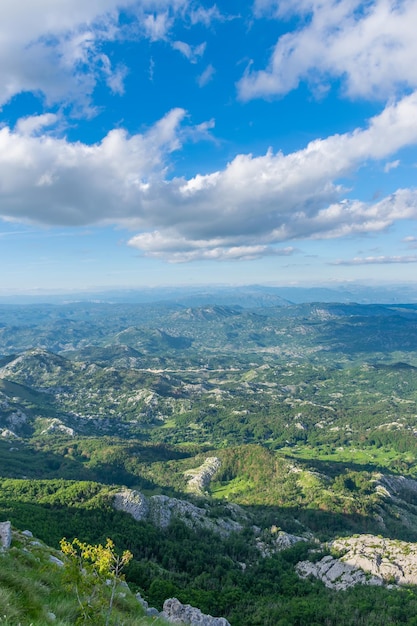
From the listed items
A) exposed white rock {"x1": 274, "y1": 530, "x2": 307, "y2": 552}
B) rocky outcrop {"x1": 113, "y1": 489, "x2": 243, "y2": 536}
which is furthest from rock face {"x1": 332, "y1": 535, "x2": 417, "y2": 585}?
rocky outcrop {"x1": 113, "y1": 489, "x2": 243, "y2": 536}

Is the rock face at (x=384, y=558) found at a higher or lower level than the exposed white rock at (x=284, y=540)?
higher

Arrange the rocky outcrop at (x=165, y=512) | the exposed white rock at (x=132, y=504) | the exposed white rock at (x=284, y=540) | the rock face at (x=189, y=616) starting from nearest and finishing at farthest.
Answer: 1. the rock face at (x=189, y=616)
2. the exposed white rock at (x=284, y=540)
3. the exposed white rock at (x=132, y=504)
4. the rocky outcrop at (x=165, y=512)

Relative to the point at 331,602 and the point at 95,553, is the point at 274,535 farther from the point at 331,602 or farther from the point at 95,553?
the point at 95,553

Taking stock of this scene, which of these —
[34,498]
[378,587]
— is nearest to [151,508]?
[34,498]

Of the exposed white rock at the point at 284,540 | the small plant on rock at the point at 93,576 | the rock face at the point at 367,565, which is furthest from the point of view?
the exposed white rock at the point at 284,540

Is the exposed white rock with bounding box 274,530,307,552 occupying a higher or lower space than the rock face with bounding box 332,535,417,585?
lower

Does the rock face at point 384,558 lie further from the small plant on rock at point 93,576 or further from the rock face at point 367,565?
the small plant on rock at point 93,576

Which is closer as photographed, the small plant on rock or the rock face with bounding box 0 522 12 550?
the small plant on rock

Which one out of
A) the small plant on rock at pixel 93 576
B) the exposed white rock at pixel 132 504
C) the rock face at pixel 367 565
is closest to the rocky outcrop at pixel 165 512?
the exposed white rock at pixel 132 504

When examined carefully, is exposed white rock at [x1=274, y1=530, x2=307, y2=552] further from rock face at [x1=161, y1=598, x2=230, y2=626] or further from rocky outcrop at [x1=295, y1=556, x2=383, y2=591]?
rock face at [x1=161, y1=598, x2=230, y2=626]

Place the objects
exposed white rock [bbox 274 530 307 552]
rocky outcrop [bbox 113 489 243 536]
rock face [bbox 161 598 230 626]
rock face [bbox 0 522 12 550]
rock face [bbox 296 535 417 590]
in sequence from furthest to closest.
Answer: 1. rocky outcrop [bbox 113 489 243 536]
2. exposed white rock [bbox 274 530 307 552]
3. rock face [bbox 296 535 417 590]
4. rock face [bbox 161 598 230 626]
5. rock face [bbox 0 522 12 550]
